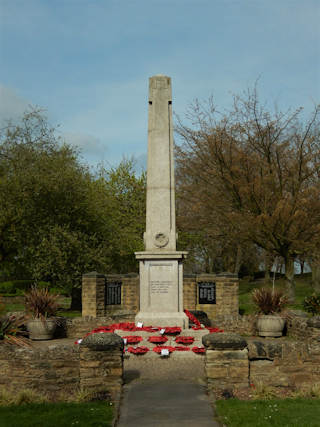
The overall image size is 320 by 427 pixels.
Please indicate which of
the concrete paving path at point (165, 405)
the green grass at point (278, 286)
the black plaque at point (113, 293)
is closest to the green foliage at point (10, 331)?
the concrete paving path at point (165, 405)

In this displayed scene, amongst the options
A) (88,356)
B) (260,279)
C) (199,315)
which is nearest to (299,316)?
(199,315)

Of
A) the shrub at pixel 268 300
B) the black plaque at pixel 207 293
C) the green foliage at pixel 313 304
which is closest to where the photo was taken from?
the shrub at pixel 268 300

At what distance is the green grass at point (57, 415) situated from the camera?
6409 millimetres

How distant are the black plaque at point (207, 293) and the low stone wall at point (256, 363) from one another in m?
13.7

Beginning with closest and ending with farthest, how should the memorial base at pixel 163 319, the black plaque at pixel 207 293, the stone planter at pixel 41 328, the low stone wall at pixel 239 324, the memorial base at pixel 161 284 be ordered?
1. the memorial base at pixel 163 319
2. the memorial base at pixel 161 284
3. the stone planter at pixel 41 328
4. the low stone wall at pixel 239 324
5. the black plaque at pixel 207 293

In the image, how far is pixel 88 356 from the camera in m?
8.37

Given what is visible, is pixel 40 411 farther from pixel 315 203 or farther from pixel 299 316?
pixel 315 203

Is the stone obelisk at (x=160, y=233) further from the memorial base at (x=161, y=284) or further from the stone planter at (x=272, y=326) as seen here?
the stone planter at (x=272, y=326)

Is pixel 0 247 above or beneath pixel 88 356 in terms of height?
above

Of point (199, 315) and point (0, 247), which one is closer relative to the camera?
point (199, 315)

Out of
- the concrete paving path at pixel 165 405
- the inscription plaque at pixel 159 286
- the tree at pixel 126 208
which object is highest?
the tree at pixel 126 208

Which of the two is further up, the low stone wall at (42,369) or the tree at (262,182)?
the tree at (262,182)

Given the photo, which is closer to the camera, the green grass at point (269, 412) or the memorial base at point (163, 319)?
the green grass at point (269, 412)

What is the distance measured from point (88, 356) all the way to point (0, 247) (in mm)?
19550
